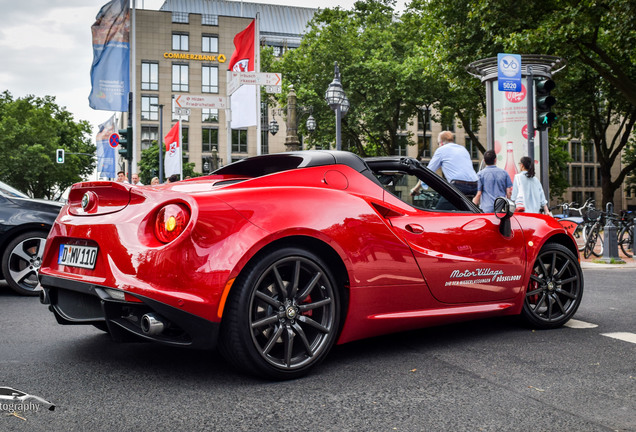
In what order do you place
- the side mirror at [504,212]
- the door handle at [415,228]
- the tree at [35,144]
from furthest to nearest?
1. the tree at [35,144]
2. the side mirror at [504,212]
3. the door handle at [415,228]

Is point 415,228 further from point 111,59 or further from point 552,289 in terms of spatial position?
point 111,59

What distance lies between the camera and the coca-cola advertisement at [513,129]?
14281 millimetres

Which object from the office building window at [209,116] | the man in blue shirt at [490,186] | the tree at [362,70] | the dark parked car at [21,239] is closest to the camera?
the dark parked car at [21,239]

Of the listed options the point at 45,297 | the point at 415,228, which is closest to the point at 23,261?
→ the point at 45,297

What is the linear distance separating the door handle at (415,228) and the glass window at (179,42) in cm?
6651

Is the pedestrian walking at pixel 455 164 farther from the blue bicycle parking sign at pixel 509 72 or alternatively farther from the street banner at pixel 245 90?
the street banner at pixel 245 90

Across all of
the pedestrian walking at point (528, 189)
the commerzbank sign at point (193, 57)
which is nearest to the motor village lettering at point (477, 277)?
the pedestrian walking at point (528, 189)

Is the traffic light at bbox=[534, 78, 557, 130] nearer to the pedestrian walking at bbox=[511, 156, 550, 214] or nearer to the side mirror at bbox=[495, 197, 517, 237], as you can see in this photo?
the pedestrian walking at bbox=[511, 156, 550, 214]

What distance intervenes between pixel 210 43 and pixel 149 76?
7590 mm

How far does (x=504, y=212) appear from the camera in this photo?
446 centimetres

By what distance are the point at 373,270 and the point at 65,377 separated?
1.78m

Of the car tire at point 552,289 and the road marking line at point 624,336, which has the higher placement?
the car tire at point 552,289

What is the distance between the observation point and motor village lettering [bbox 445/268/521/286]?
13.6 feet

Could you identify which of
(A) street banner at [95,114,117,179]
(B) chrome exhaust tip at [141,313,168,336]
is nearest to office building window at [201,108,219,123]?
(A) street banner at [95,114,117,179]
